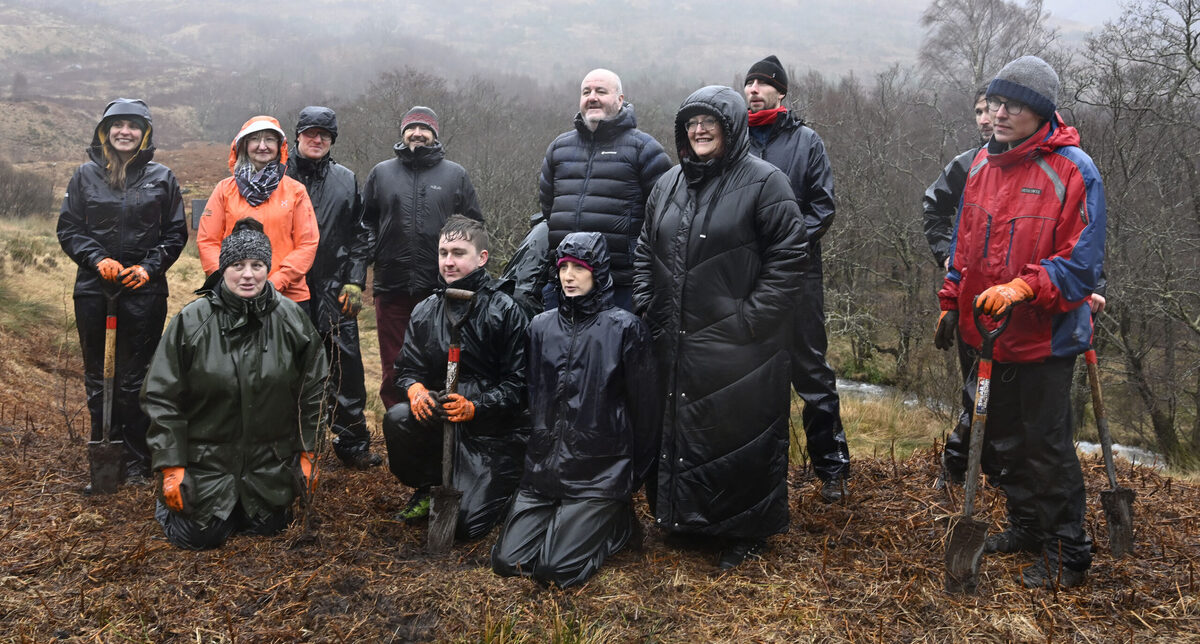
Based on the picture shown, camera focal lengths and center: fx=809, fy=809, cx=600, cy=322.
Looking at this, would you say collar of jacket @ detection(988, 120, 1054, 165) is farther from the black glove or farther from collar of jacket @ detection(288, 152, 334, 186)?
collar of jacket @ detection(288, 152, 334, 186)

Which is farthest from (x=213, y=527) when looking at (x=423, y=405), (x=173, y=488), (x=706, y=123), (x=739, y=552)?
(x=706, y=123)

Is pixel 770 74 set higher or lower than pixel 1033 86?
higher

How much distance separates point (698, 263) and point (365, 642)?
6.74ft

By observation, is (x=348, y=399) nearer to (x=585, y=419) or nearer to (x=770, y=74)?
(x=585, y=419)

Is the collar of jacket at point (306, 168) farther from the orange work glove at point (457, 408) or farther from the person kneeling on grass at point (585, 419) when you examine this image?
the person kneeling on grass at point (585, 419)

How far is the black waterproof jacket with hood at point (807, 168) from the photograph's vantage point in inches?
174

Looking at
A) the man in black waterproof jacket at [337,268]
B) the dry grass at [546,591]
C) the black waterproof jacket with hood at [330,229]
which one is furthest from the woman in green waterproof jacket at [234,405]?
the black waterproof jacket with hood at [330,229]

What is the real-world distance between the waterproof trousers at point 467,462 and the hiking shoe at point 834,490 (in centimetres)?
174

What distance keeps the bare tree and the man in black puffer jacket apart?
81.2 ft

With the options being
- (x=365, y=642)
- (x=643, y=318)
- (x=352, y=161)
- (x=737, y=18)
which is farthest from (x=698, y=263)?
(x=737, y=18)

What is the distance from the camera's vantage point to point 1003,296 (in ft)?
10.1

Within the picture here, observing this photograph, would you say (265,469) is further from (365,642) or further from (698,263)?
(698,263)

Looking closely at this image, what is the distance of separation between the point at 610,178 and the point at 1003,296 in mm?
2272

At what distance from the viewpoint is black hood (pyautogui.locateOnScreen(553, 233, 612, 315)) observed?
3.69 m
